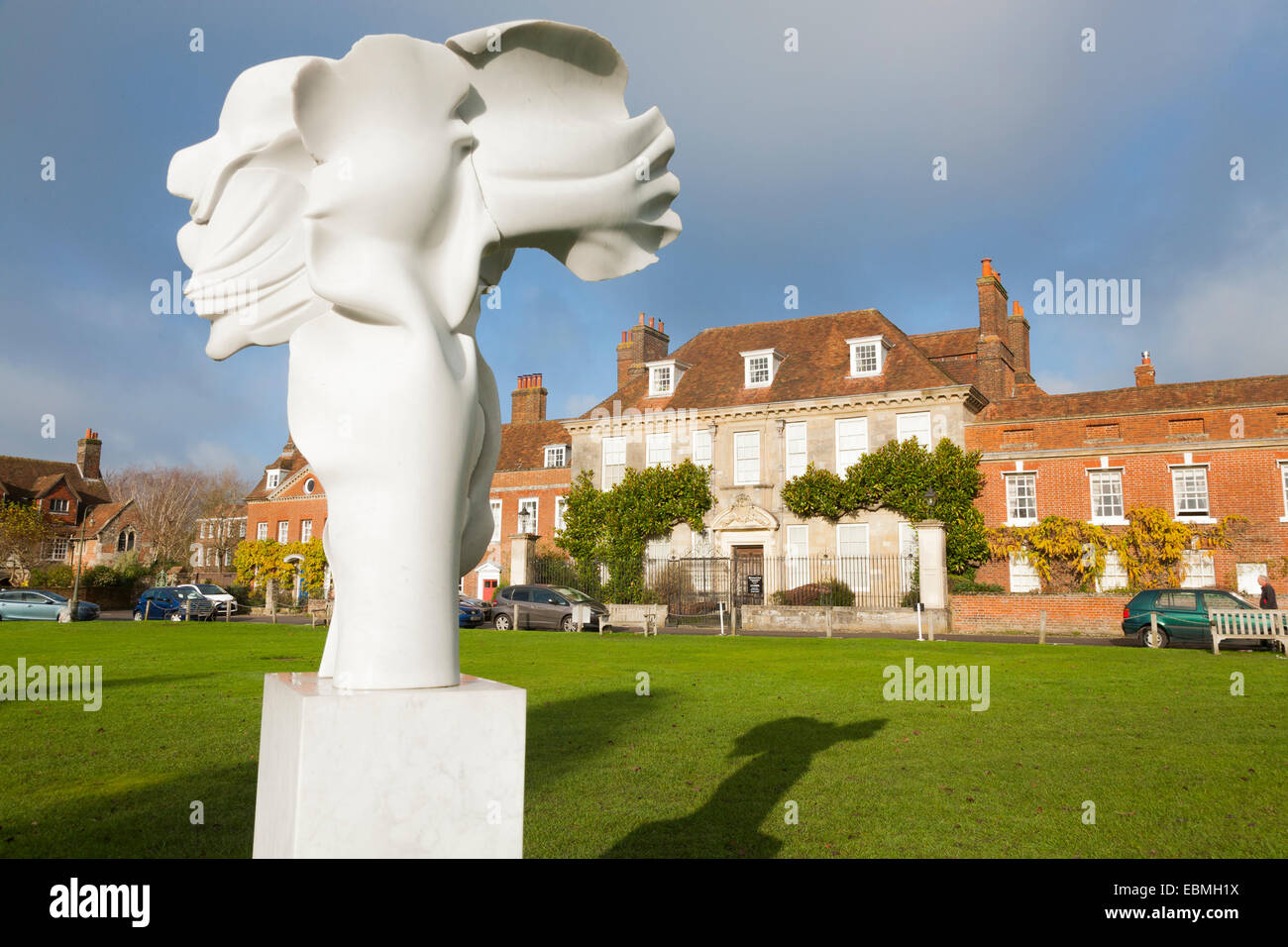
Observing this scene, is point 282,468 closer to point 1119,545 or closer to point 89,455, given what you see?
point 89,455

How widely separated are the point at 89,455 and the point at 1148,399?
2685 inches

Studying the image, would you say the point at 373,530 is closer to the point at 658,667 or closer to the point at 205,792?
the point at 205,792

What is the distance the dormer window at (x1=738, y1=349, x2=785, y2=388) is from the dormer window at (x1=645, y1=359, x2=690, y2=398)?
3127 mm

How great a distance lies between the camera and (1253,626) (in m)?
17.4

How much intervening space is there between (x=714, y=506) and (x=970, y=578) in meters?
9.76

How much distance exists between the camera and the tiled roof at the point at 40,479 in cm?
5812

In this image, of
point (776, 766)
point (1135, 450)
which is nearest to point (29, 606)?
point (776, 766)

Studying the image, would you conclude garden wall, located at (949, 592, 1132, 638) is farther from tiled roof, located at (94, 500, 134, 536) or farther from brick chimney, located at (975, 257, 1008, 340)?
tiled roof, located at (94, 500, 134, 536)

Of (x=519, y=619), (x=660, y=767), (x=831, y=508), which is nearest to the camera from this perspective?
(x=660, y=767)

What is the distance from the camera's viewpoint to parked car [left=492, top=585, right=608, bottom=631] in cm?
2756

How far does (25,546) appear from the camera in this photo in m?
44.9

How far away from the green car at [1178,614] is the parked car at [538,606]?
1455 centimetres

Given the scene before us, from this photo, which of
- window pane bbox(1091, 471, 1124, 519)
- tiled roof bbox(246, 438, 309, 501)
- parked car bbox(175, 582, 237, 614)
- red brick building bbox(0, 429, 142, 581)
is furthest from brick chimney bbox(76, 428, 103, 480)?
window pane bbox(1091, 471, 1124, 519)

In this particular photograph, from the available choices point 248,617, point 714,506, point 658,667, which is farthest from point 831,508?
point 248,617
